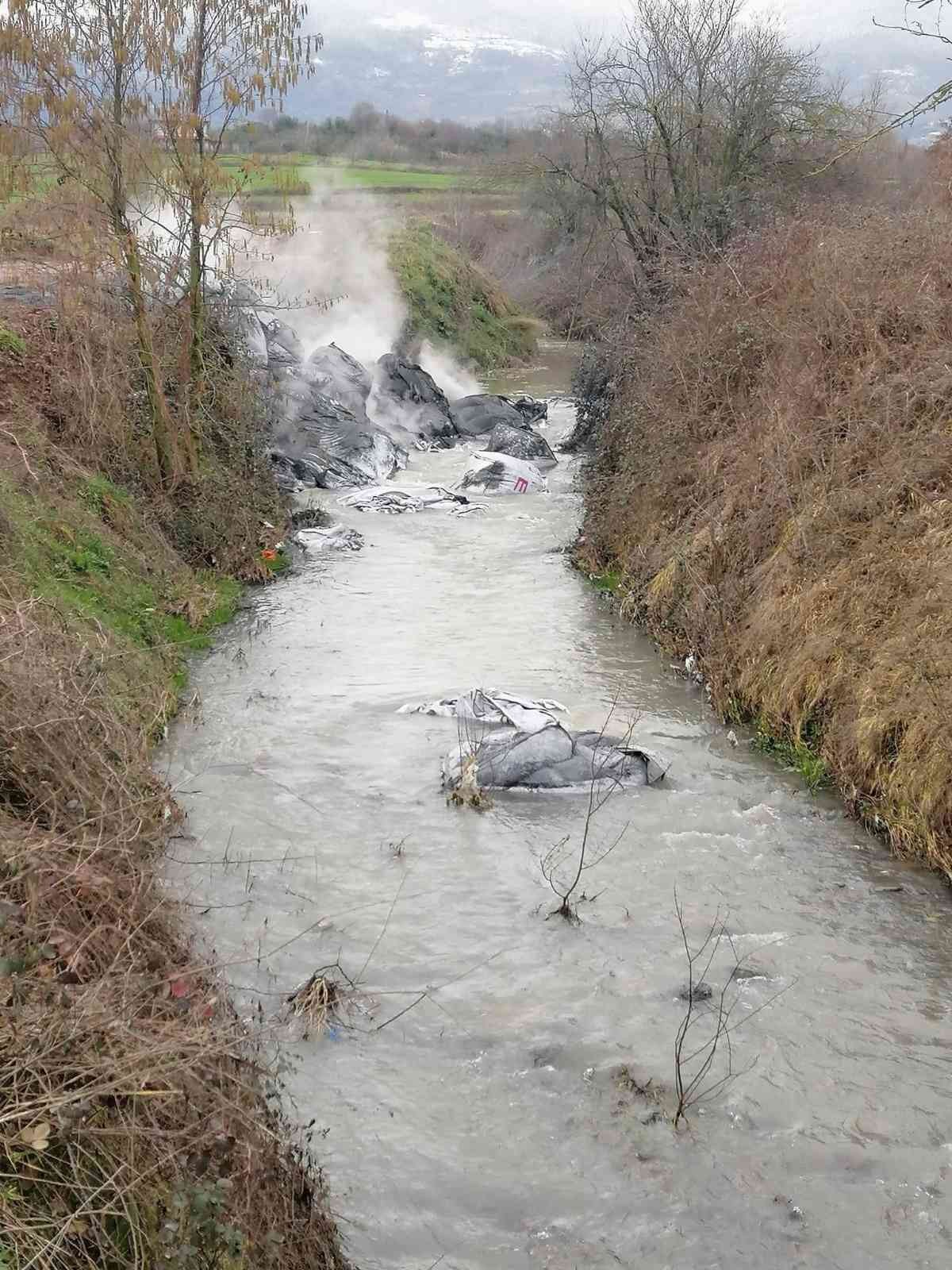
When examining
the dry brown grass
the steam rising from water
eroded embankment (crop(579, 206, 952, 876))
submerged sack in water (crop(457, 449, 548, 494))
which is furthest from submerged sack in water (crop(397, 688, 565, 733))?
the steam rising from water

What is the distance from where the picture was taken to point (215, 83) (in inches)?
496

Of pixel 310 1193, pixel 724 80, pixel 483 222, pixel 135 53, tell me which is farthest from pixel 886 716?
pixel 483 222

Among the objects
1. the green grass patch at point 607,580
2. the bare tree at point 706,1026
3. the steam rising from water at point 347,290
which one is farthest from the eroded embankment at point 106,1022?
the steam rising from water at point 347,290

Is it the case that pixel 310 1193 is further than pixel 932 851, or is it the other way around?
pixel 932 851

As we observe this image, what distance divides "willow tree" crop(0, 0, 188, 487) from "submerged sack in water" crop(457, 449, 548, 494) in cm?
723

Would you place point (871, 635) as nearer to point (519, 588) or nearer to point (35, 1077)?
point (519, 588)

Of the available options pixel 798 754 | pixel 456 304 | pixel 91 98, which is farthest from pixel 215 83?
pixel 456 304

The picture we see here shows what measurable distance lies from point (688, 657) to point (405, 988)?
Answer: 561 cm

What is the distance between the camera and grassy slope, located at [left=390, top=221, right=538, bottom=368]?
105ft

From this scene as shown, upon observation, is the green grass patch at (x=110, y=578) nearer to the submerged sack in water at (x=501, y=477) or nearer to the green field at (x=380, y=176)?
the submerged sack in water at (x=501, y=477)

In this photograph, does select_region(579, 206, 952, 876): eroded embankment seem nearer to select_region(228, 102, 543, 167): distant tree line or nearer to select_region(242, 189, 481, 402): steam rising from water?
select_region(242, 189, 481, 402): steam rising from water

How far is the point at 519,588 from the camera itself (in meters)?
13.3

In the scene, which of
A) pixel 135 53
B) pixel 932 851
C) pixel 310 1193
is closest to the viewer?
pixel 310 1193

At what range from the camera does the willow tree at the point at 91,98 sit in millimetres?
11086
